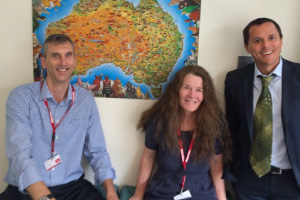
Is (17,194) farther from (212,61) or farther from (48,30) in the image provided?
(212,61)

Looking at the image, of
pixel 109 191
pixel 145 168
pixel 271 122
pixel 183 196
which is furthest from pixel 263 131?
pixel 109 191

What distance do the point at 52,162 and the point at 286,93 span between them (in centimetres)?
Result: 179

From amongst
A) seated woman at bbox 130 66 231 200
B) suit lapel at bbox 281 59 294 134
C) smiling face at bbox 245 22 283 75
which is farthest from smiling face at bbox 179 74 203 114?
suit lapel at bbox 281 59 294 134

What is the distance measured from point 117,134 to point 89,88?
1.62 feet

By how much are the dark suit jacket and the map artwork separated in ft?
1.42

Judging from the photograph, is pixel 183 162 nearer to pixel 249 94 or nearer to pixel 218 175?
pixel 218 175

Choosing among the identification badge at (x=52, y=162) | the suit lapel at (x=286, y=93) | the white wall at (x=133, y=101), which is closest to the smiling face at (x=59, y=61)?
the white wall at (x=133, y=101)

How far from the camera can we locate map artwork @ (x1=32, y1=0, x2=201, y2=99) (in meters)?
2.01

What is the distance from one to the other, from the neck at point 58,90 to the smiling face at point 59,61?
1.5 inches

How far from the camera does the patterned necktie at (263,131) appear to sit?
1694 mm

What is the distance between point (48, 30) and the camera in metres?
2.11

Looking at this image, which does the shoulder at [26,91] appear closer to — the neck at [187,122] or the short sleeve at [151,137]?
the short sleeve at [151,137]

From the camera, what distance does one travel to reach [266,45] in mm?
1666

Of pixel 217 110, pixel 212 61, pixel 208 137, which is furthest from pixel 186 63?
pixel 208 137
